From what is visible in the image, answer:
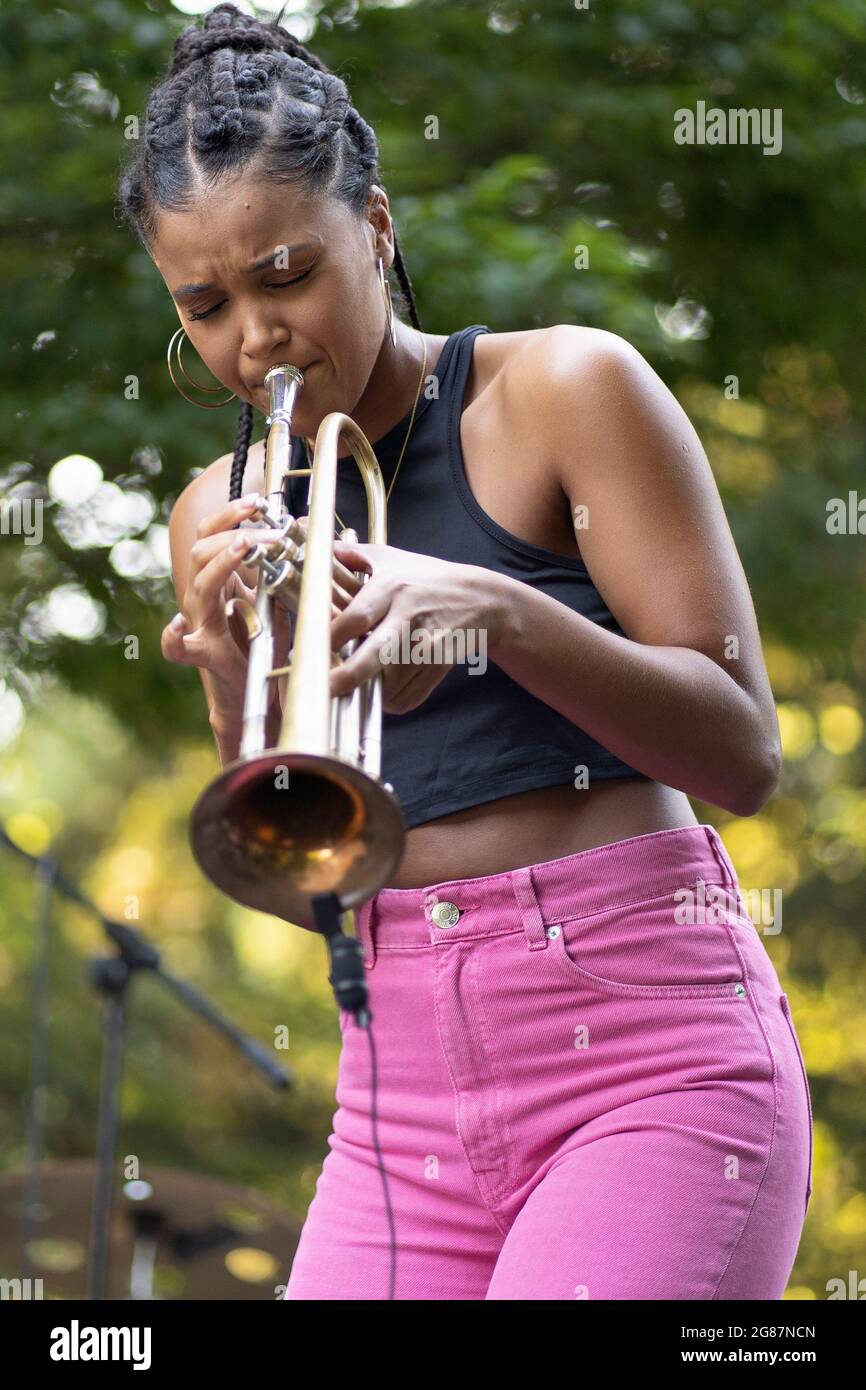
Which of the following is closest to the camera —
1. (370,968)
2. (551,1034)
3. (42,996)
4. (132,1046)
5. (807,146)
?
(551,1034)

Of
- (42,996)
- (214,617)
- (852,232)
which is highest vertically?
(852,232)

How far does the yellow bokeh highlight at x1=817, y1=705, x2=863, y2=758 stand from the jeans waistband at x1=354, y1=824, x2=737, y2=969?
7.81 meters

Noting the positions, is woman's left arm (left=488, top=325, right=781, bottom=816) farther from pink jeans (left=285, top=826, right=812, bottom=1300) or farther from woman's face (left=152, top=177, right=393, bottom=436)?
woman's face (left=152, top=177, right=393, bottom=436)

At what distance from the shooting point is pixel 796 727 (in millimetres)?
8898

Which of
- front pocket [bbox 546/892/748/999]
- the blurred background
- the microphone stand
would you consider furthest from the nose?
the microphone stand

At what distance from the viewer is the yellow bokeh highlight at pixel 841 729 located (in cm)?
929

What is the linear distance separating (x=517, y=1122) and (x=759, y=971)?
1.01 feet

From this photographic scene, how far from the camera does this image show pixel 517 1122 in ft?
5.30

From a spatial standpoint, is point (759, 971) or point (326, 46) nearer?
point (759, 971)

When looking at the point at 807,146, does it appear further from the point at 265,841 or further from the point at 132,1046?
the point at 132,1046

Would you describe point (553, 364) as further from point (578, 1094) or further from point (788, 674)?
point (788, 674)

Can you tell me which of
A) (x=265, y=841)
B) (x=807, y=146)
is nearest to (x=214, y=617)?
(x=265, y=841)

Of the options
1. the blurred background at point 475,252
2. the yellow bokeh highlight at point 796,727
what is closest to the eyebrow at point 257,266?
the blurred background at point 475,252

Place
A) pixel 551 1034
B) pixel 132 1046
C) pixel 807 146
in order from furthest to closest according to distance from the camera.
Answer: pixel 132 1046, pixel 807 146, pixel 551 1034
